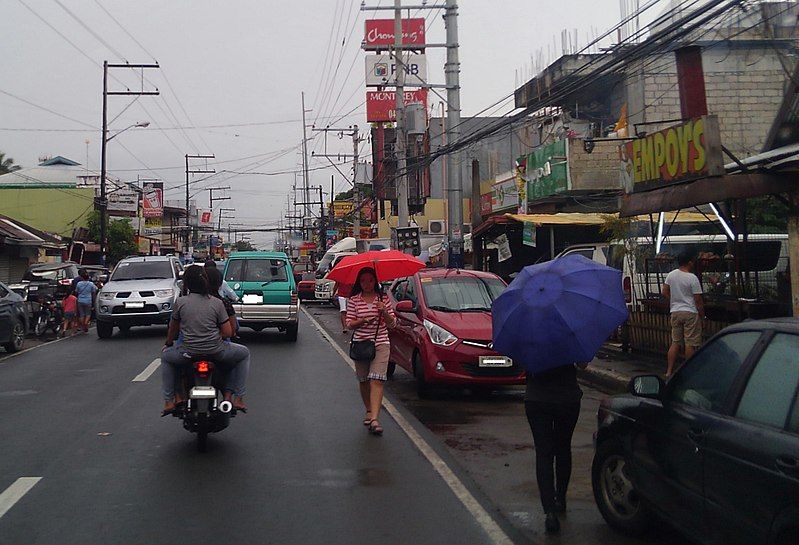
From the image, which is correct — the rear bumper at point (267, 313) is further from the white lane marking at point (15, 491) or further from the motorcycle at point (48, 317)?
the white lane marking at point (15, 491)

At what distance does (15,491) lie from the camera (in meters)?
7.11

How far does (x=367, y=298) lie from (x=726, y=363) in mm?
5286

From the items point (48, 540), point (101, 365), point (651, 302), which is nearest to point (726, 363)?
point (48, 540)

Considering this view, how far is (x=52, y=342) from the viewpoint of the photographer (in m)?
21.3

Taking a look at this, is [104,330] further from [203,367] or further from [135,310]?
[203,367]

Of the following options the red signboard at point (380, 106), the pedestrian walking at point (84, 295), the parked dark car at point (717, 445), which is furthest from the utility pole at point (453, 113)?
the red signboard at point (380, 106)

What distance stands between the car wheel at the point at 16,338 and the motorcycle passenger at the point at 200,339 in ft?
35.7

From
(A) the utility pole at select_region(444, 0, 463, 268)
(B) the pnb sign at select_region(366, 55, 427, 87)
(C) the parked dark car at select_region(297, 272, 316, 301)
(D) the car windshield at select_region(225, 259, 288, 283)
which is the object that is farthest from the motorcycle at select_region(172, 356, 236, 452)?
(C) the parked dark car at select_region(297, 272, 316, 301)

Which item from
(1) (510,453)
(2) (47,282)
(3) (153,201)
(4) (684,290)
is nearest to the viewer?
(1) (510,453)

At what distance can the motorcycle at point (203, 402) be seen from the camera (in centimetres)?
839

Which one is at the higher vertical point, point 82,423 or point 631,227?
point 631,227

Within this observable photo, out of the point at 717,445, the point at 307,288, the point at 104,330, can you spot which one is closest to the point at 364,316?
the point at 717,445

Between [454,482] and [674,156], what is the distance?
776cm

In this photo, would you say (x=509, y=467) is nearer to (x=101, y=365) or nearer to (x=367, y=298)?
(x=367, y=298)
